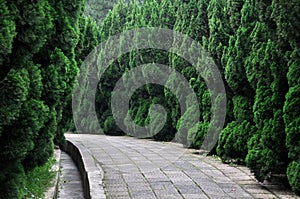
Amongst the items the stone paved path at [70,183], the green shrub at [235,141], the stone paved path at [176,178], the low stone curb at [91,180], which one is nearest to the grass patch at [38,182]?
the stone paved path at [70,183]

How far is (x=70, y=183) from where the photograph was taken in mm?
7996

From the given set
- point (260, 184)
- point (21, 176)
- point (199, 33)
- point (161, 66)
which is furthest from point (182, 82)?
point (21, 176)

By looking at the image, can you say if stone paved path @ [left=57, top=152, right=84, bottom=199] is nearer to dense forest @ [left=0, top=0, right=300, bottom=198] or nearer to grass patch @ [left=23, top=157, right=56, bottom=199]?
grass patch @ [left=23, top=157, right=56, bottom=199]

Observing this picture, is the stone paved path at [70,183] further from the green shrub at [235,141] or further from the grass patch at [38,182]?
the green shrub at [235,141]

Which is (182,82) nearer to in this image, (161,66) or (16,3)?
(161,66)

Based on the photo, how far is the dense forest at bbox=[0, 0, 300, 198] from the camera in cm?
457

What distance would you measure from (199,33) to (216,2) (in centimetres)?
167

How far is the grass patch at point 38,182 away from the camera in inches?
239

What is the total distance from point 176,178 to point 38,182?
6.78ft

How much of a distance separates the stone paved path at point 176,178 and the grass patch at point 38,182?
2.88 feet

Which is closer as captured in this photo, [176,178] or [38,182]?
[38,182]

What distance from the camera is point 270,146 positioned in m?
6.67

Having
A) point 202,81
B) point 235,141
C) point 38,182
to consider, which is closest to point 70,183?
point 38,182

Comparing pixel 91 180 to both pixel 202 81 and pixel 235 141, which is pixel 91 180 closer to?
pixel 235 141
